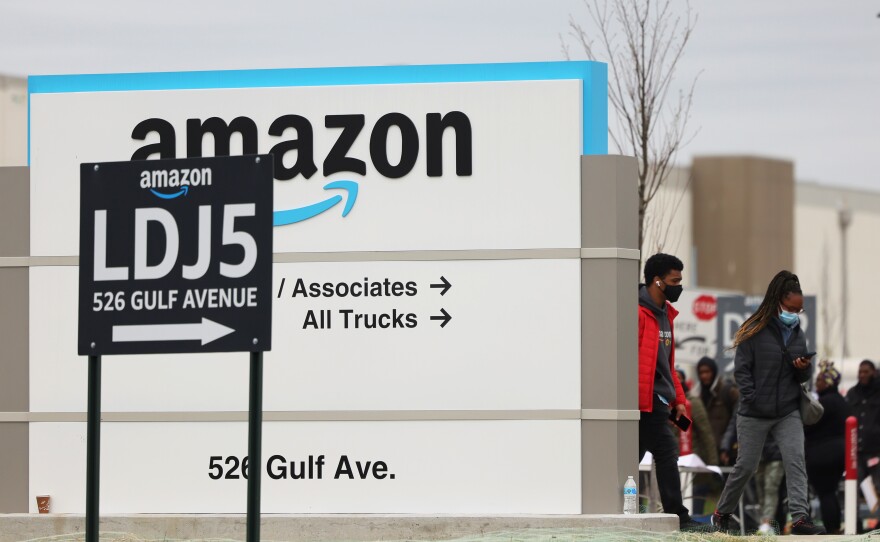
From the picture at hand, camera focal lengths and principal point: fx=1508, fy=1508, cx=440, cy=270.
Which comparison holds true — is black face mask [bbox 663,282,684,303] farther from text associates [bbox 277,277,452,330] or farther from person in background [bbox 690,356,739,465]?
person in background [bbox 690,356,739,465]

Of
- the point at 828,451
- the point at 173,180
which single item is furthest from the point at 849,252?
the point at 173,180

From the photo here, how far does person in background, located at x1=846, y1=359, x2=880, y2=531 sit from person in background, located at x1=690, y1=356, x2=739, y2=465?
1.27 meters

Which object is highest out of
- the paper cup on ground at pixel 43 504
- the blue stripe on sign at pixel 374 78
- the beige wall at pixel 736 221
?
the beige wall at pixel 736 221

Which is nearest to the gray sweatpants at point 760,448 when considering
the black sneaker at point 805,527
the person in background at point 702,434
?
the black sneaker at point 805,527

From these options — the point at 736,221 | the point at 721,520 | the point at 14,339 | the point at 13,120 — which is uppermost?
the point at 13,120

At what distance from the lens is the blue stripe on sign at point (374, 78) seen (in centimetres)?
1002

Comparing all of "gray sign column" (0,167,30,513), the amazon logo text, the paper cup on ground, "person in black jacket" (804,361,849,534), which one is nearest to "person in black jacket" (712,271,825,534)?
the amazon logo text

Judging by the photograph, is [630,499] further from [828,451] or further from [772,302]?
[828,451]

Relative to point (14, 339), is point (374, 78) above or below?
above

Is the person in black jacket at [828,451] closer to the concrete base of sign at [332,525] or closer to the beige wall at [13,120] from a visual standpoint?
the concrete base of sign at [332,525]

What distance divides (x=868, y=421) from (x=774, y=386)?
19.3 feet

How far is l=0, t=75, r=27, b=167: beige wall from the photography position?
38.8 m

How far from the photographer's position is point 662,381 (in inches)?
425

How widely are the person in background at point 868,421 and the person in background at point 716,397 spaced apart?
127 cm
